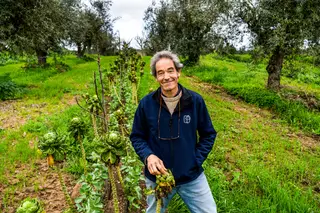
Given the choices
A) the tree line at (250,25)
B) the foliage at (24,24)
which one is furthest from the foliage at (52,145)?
the foliage at (24,24)

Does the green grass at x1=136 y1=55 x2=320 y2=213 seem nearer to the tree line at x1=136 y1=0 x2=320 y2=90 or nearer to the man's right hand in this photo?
the man's right hand

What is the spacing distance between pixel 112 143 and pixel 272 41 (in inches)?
439

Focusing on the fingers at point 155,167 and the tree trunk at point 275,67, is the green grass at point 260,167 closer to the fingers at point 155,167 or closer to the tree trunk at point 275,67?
the fingers at point 155,167

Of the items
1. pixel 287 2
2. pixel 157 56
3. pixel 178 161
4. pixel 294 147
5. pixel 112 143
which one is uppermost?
pixel 287 2

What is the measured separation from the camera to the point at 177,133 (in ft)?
9.62

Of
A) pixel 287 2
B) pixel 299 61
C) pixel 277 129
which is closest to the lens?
pixel 277 129

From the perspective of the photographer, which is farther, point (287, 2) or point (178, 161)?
point (287, 2)

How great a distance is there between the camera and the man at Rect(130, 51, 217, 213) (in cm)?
293

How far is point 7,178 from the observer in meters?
5.07

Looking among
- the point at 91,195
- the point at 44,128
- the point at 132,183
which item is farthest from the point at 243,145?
the point at 44,128

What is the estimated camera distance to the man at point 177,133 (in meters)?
A: 2.93

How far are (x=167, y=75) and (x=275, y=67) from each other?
12.4 metres

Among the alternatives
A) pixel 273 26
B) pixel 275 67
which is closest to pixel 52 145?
pixel 273 26

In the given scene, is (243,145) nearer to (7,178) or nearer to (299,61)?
(7,178)
